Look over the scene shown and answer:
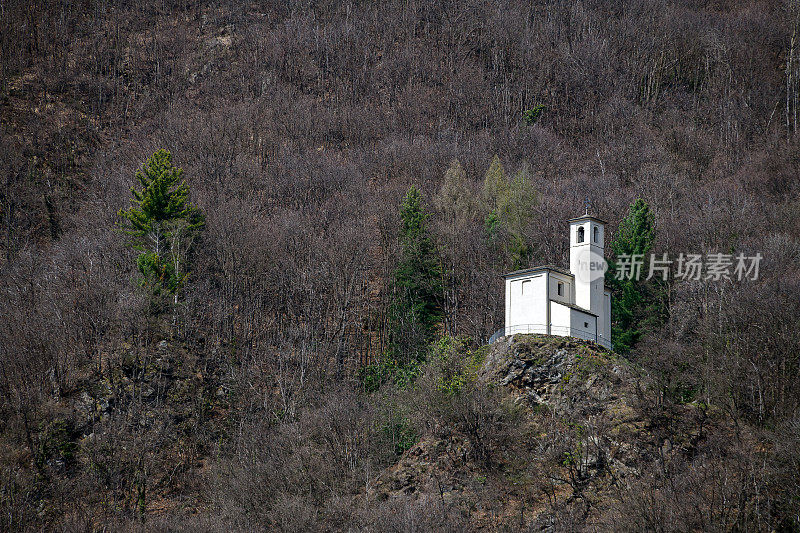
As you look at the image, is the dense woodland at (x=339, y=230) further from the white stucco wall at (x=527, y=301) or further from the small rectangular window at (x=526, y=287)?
the small rectangular window at (x=526, y=287)

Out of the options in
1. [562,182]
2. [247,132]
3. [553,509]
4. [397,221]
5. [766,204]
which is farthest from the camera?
[247,132]

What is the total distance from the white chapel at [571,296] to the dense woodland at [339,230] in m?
3.64

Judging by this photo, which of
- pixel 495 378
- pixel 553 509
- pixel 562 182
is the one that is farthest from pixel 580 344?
pixel 562 182

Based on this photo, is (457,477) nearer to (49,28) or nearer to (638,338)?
(638,338)

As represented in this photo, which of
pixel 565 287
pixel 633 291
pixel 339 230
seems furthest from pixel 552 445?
pixel 339 230

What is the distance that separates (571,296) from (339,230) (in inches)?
1016

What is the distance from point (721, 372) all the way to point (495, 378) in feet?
36.2

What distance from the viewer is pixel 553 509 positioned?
A: 118 ft

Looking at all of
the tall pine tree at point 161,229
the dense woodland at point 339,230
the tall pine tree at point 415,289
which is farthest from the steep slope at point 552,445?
the tall pine tree at point 161,229

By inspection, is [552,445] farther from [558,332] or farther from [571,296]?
[571,296]

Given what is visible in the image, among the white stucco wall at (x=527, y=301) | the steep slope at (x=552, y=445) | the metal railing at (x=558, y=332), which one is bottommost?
the steep slope at (x=552, y=445)

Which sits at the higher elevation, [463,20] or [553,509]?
[463,20]

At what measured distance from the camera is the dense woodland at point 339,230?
129ft

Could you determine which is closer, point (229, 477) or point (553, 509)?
point (553, 509)
